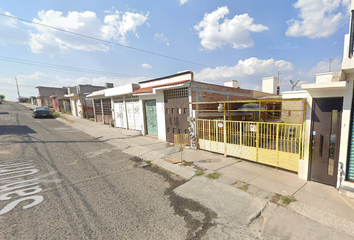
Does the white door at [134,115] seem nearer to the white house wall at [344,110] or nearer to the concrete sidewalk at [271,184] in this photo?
the concrete sidewalk at [271,184]

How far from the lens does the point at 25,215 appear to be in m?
3.05

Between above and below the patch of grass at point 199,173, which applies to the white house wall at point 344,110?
above

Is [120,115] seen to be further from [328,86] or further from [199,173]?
[328,86]

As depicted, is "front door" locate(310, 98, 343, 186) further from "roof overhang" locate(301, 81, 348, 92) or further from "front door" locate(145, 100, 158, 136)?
"front door" locate(145, 100, 158, 136)

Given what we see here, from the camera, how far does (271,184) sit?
161 inches

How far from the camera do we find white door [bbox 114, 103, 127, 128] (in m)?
13.7

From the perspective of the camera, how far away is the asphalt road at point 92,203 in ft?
8.74

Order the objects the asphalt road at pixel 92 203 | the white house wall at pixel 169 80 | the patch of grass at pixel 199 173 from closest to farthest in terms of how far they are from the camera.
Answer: the asphalt road at pixel 92 203
the patch of grass at pixel 199 173
the white house wall at pixel 169 80

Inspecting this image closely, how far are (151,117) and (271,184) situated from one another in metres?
8.02

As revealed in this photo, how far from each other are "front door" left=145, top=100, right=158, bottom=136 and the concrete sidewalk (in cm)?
338

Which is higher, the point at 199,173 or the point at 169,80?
the point at 169,80

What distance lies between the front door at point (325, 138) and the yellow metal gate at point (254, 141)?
38 cm

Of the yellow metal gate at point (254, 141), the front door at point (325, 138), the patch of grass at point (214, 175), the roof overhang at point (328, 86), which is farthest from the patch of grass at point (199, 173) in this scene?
the roof overhang at point (328, 86)

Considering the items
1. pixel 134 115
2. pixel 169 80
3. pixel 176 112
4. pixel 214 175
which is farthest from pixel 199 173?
pixel 134 115
